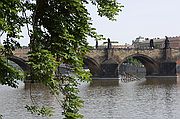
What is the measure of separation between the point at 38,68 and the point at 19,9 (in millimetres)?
731

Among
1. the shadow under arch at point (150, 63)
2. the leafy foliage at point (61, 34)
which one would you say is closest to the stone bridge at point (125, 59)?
the shadow under arch at point (150, 63)

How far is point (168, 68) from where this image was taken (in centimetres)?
5088

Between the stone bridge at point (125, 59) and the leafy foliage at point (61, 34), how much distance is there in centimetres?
4058

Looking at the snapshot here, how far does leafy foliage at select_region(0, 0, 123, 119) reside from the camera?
13.5 ft

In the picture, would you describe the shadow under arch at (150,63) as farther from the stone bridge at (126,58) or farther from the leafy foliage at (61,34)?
the leafy foliage at (61,34)

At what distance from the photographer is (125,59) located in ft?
165

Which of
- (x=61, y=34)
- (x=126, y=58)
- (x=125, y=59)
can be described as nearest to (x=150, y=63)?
(x=126, y=58)

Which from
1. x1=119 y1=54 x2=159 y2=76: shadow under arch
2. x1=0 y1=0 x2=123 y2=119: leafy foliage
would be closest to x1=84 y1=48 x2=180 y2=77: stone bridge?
x1=119 y1=54 x2=159 y2=76: shadow under arch

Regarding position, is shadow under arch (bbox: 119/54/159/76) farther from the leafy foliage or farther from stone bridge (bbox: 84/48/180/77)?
the leafy foliage

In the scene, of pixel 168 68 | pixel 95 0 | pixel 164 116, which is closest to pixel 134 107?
pixel 164 116

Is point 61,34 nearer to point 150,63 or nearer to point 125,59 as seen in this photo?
point 125,59

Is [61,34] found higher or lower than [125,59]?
lower

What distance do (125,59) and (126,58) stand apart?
274 mm

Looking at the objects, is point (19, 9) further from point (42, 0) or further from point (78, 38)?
point (78, 38)
